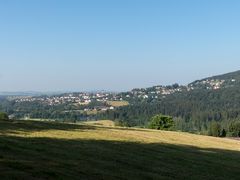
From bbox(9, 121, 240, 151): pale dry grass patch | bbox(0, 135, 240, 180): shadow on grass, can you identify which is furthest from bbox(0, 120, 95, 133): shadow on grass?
bbox(0, 135, 240, 180): shadow on grass

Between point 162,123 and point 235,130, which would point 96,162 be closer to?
point 162,123

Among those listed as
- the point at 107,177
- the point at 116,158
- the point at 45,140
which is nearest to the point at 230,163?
the point at 116,158

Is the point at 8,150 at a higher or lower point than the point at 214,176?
higher

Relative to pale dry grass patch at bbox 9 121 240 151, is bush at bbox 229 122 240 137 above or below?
below

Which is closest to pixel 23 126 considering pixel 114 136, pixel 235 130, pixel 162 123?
pixel 114 136

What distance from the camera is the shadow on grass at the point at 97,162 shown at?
18281 mm

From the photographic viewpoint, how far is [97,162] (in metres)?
23.8

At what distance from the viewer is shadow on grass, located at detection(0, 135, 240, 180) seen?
1828 cm

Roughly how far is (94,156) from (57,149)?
7.07 feet

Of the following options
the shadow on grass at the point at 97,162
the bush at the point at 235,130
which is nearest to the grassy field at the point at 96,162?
the shadow on grass at the point at 97,162

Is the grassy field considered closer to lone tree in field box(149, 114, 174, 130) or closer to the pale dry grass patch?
the pale dry grass patch

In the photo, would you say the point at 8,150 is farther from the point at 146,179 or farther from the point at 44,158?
the point at 146,179

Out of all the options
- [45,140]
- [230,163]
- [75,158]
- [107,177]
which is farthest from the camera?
[230,163]

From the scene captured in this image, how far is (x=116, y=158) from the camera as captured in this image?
26.7 m
